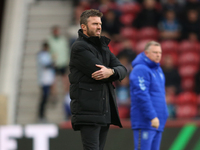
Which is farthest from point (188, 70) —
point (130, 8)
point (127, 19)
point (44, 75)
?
point (44, 75)

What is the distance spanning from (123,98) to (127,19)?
3125 millimetres

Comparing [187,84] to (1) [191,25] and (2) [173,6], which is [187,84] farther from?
(2) [173,6]

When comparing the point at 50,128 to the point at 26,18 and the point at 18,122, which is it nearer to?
the point at 18,122

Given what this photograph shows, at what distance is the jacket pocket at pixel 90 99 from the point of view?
14.1ft

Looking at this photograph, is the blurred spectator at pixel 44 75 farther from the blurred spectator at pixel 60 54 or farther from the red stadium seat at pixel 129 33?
the red stadium seat at pixel 129 33

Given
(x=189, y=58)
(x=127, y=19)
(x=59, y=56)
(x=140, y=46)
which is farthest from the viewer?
(x=127, y=19)

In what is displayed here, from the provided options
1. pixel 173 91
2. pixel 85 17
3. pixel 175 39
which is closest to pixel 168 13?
pixel 175 39

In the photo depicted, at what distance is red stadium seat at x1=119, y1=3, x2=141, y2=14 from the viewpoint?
11891 mm

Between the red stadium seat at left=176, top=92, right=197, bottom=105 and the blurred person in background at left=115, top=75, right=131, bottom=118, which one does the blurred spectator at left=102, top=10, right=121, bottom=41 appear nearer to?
the blurred person in background at left=115, top=75, right=131, bottom=118

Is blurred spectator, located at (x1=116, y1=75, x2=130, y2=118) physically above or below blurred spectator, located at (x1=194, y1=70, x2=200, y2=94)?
below

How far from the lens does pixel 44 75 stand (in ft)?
32.9

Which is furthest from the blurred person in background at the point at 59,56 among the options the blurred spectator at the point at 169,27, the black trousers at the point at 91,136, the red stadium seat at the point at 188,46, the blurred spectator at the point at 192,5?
the black trousers at the point at 91,136

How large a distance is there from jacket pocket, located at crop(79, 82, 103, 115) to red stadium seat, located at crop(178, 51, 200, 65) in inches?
258

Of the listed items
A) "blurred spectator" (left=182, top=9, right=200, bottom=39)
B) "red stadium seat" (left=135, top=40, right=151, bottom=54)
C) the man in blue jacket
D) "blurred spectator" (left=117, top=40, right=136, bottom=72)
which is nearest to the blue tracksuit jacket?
the man in blue jacket
